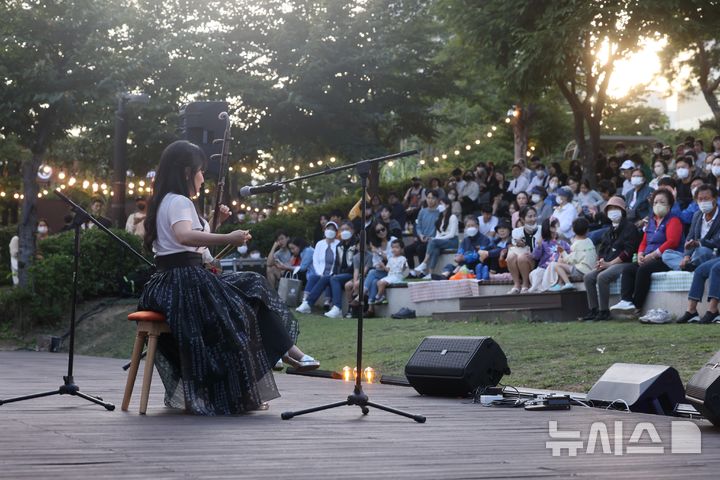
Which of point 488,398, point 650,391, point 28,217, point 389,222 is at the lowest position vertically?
point 488,398

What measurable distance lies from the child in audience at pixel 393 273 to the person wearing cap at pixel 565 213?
8.92 feet

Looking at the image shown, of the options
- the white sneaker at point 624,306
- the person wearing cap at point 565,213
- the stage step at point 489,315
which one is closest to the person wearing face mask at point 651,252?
the white sneaker at point 624,306

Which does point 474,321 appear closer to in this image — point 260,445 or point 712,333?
point 712,333

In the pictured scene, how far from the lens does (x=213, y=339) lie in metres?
6.86

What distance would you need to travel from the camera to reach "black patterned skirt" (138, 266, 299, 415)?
684cm

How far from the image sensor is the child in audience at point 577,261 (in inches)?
571

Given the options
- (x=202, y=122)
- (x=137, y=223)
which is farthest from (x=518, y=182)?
(x=202, y=122)

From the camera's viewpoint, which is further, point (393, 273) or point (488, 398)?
point (393, 273)

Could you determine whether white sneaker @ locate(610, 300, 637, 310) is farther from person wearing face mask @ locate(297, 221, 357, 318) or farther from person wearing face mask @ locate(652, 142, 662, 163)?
person wearing face mask @ locate(297, 221, 357, 318)

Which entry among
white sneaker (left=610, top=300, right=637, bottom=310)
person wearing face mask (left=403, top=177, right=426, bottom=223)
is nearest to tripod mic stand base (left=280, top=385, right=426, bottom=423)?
white sneaker (left=610, top=300, right=637, bottom=310)

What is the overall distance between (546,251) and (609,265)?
1544 millimetres

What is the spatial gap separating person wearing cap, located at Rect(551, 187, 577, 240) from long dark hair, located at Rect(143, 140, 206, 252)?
9.51 metres

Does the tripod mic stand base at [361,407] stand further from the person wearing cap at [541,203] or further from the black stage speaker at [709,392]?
the person wearing cap at [541,203]

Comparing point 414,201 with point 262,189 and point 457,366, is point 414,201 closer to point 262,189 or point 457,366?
point 457,366
